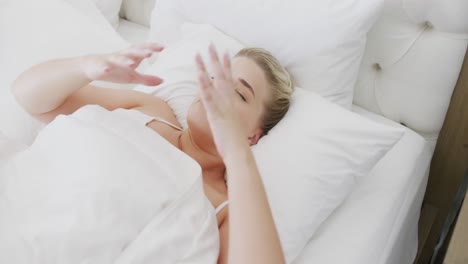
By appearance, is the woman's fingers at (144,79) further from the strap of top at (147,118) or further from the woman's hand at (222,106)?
the woman's hand at (222,106)

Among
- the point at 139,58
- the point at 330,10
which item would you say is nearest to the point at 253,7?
the point at 330,10

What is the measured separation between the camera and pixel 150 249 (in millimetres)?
805

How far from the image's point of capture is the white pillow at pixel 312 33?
1146mm

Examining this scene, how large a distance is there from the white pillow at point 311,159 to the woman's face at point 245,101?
0.22 ft

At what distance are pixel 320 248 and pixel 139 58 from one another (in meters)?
0.53

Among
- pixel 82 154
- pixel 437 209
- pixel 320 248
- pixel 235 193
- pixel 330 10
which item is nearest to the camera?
pixel 235 193

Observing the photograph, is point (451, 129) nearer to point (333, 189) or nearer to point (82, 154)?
point (333, 189)

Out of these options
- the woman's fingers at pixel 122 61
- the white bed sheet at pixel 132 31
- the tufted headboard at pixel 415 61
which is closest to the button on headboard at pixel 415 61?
the tufted headboard at pixel 415 61

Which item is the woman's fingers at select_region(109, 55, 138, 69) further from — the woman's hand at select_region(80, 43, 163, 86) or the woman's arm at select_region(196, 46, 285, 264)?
the woman's arm at select_region(196, 46, 285, 264)

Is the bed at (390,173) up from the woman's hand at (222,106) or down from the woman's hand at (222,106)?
down

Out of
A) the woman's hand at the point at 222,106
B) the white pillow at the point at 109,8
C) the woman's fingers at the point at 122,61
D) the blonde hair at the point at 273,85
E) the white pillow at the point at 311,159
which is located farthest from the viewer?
the white pillow at the point at 109,8

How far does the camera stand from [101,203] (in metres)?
0.83

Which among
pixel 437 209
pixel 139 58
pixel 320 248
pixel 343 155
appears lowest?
pixel 437 209

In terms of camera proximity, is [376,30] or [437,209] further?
[437,209]
